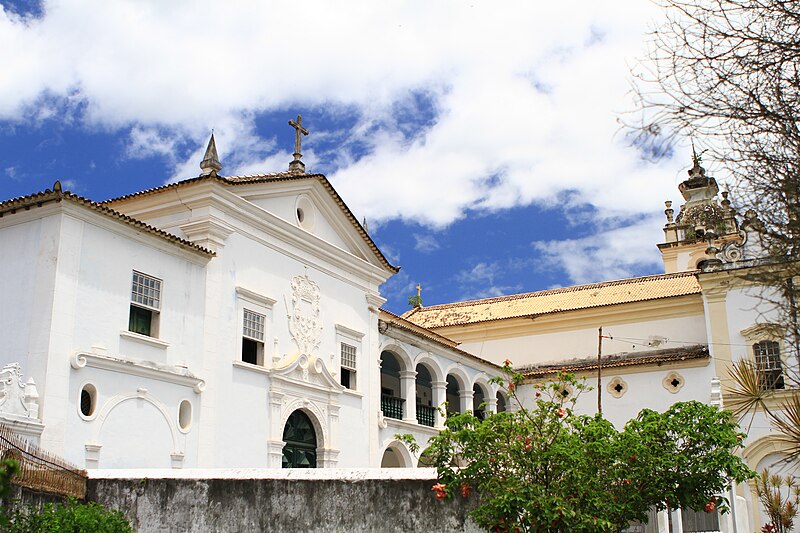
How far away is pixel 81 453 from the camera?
1394 centimetres

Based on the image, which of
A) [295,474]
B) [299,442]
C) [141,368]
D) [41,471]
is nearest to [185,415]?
[141,368]

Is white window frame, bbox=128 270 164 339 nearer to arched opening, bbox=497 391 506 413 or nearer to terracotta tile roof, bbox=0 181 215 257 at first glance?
terracotta tile roof, bbox=0 181 215 257

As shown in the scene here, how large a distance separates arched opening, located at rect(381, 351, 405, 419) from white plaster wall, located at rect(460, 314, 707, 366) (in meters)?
7.28

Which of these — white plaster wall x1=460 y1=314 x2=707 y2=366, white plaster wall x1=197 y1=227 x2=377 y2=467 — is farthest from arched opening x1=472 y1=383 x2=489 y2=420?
white plaster wall x1=197 y1=227 x2=377 y2=467

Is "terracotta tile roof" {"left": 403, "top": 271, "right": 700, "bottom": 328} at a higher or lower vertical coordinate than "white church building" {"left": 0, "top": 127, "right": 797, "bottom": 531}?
higher

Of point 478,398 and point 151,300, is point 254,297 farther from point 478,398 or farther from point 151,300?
point 478,398

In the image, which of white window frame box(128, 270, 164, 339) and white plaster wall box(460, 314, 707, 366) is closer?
white window frame box(128, 270, 164, 339)

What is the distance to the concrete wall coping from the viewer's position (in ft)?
35.3

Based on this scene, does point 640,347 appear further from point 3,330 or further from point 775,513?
point 3,330

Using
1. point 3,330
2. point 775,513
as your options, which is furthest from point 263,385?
point 775,513

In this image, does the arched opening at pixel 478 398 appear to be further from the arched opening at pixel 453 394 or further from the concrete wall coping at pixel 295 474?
the concrete wall coping at pixel 295 474

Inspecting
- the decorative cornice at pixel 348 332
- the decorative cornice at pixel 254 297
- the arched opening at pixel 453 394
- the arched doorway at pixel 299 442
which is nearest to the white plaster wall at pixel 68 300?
the decorative cornice at pixel 254 297

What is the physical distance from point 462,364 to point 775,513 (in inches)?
535

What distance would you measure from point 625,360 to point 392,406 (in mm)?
11268
